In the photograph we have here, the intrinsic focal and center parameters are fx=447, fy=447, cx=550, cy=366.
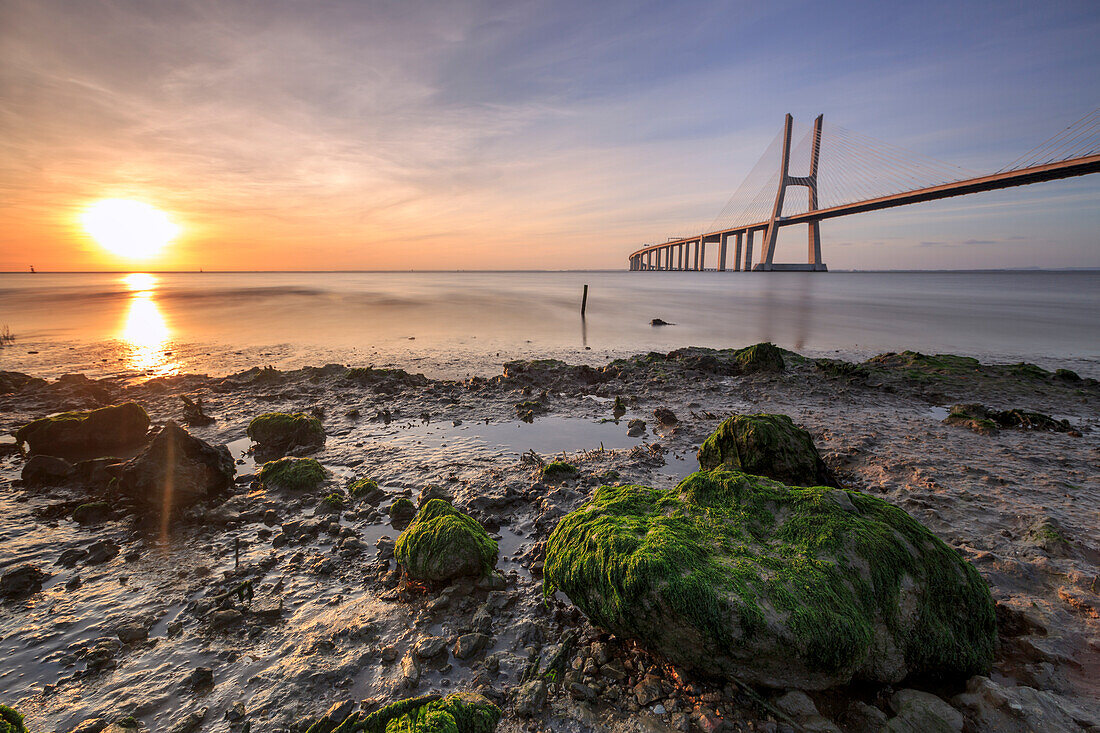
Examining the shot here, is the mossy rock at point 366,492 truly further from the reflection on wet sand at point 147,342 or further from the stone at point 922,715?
the reflection on wet sand at point 147,342

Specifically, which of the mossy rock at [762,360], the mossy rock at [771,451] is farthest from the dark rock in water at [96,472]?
the mossy rock at [762,360]

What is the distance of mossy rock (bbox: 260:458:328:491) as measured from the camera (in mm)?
6258

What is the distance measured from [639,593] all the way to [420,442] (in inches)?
227

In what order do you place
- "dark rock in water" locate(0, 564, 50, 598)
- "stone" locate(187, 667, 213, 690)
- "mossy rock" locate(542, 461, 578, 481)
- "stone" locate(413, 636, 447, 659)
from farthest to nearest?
"mossy rock" locate(542, 461, 578, 481) < "dark rock in water" locate(0, 564, 50, 598) < "stone" locate(413, 636, 447, 659) < "stone" locate(187, 667, 213, 690)

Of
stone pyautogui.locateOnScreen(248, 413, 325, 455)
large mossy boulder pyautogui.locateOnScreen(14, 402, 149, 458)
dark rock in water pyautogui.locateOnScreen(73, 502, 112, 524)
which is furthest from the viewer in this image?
stone pyautogui.locateOnScreen(248, 413, 325, 455)

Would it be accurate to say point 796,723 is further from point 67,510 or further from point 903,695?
point 67,510

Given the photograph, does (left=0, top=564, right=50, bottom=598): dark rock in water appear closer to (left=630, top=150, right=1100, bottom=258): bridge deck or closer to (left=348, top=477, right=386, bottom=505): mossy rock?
(left=348, top=477, right=386, bottom=505): mossy rock

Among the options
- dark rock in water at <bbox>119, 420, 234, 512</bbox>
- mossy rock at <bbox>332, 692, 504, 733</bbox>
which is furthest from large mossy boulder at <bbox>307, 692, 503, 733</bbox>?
dark rock in water at <bbox>119, 420, 234, 512</bbox>

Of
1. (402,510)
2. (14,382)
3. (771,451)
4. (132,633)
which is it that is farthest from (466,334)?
(132,633)

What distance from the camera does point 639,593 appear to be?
10.8ft

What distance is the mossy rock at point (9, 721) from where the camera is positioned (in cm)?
236

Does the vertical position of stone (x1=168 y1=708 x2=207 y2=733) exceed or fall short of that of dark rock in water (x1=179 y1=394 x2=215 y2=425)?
it falls short

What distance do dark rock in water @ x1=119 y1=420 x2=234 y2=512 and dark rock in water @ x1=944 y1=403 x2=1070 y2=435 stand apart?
12.6 metres

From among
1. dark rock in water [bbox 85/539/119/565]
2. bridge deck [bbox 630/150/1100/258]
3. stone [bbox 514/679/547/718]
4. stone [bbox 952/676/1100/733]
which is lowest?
stone [bbox 514/679/547/718]
